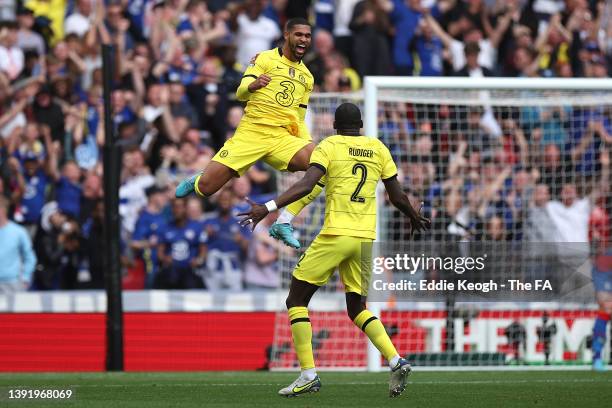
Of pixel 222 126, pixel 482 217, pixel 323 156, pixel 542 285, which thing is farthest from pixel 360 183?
pixel 222 126

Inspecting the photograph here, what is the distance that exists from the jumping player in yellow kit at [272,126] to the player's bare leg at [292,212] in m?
0.01

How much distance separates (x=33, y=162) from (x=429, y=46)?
22.5ft

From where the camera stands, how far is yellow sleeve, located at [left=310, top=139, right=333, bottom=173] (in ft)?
37.0

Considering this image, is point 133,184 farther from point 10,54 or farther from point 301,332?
point 301,332

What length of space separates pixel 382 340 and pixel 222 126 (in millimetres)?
9832

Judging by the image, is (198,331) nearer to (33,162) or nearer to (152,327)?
(152,327)

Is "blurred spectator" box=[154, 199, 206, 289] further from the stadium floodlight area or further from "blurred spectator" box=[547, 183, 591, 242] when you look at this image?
"blurred spectator" box=[547, 183, 591, 242]

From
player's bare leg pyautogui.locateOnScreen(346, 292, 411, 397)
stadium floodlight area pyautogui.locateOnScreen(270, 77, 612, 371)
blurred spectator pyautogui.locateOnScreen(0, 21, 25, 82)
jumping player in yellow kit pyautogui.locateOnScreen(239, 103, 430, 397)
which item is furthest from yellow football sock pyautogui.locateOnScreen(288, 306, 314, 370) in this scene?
blurred spectator pyautogui.locateOnScreen(0, 21, 25, 82)

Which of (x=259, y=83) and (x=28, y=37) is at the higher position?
(x=28, y=37)

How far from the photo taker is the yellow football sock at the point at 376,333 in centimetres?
1130

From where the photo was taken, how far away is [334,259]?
11.4 metres

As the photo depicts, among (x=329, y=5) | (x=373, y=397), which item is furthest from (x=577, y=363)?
(x=329, y=5)

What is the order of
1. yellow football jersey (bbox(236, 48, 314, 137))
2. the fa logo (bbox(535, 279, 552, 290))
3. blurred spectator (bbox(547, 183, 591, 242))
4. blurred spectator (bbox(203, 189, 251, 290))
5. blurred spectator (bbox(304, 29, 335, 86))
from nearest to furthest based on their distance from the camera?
yellow football jersey (bbox(236, 48, 314, 137))
the fa logo (bbox(535, 279, 552, 290))
blurred spectator (bbox(547, 183, 591, 242))
blurred spectator (bbox(203, 189, 251, 290))
blurred spectator (bbox(304, 29, 335, 86))

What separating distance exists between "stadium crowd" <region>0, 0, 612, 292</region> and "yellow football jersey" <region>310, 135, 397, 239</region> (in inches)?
232
